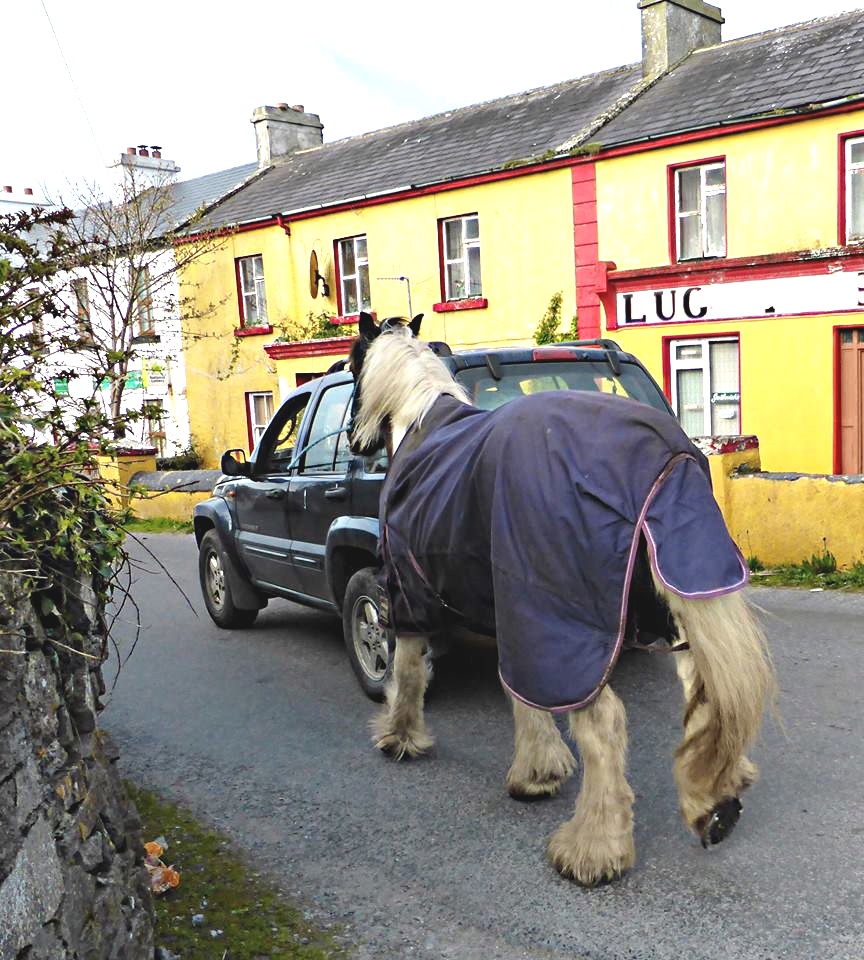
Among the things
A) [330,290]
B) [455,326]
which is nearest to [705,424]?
[455,326]

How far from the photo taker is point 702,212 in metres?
16.6

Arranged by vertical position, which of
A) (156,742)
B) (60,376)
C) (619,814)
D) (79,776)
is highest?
(60,376)

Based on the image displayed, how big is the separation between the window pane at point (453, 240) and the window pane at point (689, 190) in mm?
4940

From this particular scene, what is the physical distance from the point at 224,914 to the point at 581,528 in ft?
6.48

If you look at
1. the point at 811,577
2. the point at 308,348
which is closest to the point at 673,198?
the point at 308,348

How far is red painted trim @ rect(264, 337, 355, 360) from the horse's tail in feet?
60.3

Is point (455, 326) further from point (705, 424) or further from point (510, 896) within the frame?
point (510, 896)

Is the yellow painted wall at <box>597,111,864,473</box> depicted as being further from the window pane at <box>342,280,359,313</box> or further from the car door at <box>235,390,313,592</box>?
the car door at <box>235,390,313,592</box>

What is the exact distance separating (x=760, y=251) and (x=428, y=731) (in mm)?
12777

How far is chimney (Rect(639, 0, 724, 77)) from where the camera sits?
1917 cm

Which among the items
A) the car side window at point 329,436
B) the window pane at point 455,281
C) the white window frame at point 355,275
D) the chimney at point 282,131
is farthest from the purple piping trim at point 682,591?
the chimney at point 282,131

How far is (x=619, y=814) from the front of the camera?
3.68 m

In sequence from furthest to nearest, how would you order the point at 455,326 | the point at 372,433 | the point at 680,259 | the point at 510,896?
the point at 455,326
the point at 680,259
the point at 372,433
the point at 510,896

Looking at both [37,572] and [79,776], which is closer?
[37,572]
